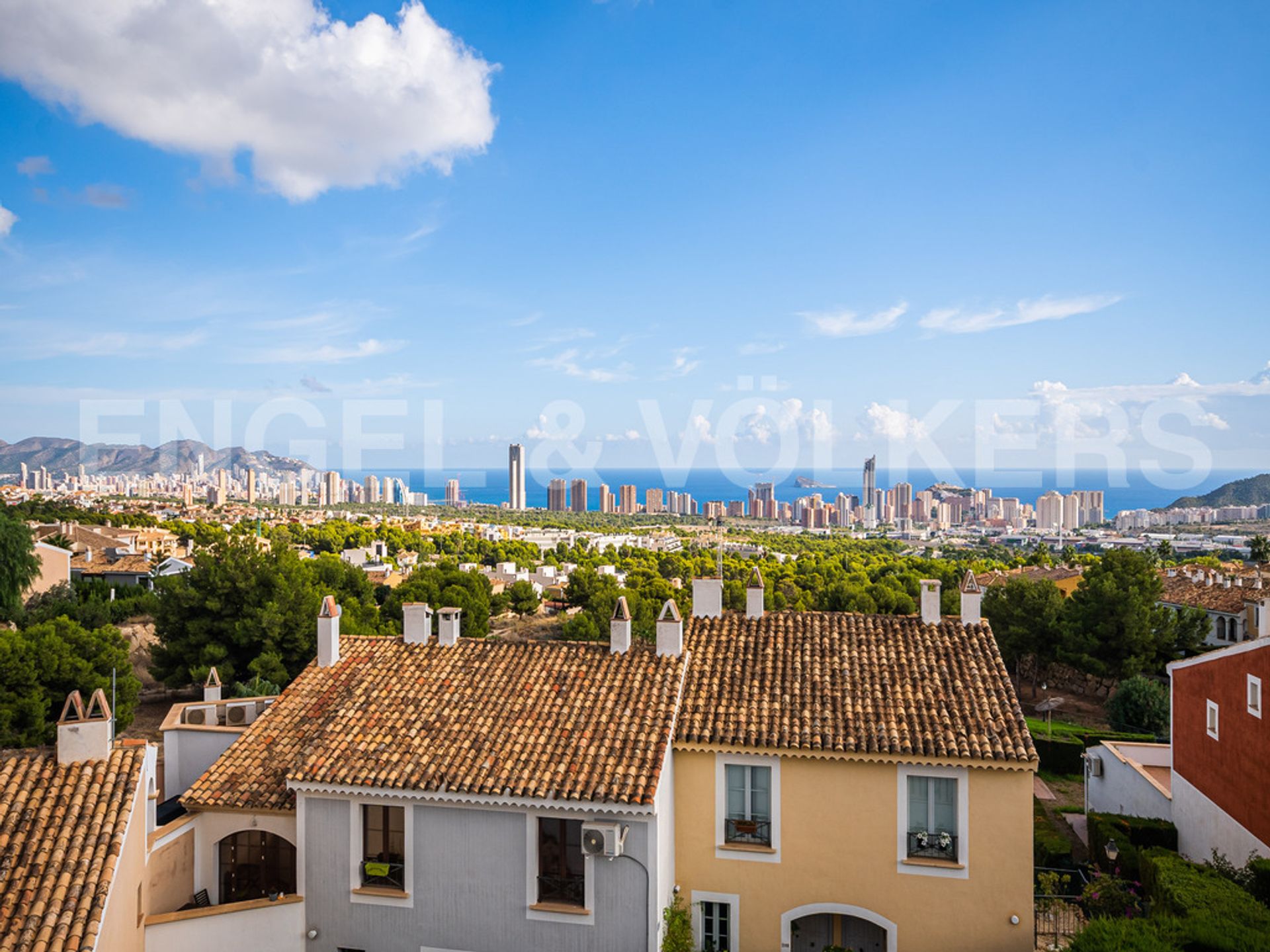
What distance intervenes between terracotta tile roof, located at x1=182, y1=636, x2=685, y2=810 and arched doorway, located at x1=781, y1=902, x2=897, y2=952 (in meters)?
3.04

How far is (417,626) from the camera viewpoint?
12914mm

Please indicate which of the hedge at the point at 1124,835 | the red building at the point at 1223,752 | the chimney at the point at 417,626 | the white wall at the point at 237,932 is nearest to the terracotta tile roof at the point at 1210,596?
the red building at the point at 1223,752

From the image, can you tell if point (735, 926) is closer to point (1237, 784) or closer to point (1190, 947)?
point (1190, 947)

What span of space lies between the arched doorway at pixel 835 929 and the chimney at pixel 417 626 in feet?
22.2

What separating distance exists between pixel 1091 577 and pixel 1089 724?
5881 mm

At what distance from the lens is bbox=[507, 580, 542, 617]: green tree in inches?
1980

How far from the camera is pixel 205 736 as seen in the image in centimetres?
1288

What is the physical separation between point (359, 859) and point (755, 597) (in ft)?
22.9

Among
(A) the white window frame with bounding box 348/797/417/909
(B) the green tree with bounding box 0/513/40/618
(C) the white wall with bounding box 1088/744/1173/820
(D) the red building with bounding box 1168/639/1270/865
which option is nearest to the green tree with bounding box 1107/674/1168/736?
(C) the white wall with bounding box 1088/744/1173/820

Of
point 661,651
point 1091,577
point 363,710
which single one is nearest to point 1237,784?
point 661,651

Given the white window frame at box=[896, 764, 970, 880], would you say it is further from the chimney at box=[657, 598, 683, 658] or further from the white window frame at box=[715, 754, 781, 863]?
the chimney at box=[657, 598, 683, 658]

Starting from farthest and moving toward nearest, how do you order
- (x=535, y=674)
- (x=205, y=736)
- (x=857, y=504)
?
(x=857, y=504) < (x=205, y=736) < (x=535, y=674)

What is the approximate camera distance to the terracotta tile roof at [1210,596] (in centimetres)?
3844

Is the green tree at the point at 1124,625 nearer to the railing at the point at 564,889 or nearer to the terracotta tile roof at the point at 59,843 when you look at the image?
the railing at the point at 564,889
